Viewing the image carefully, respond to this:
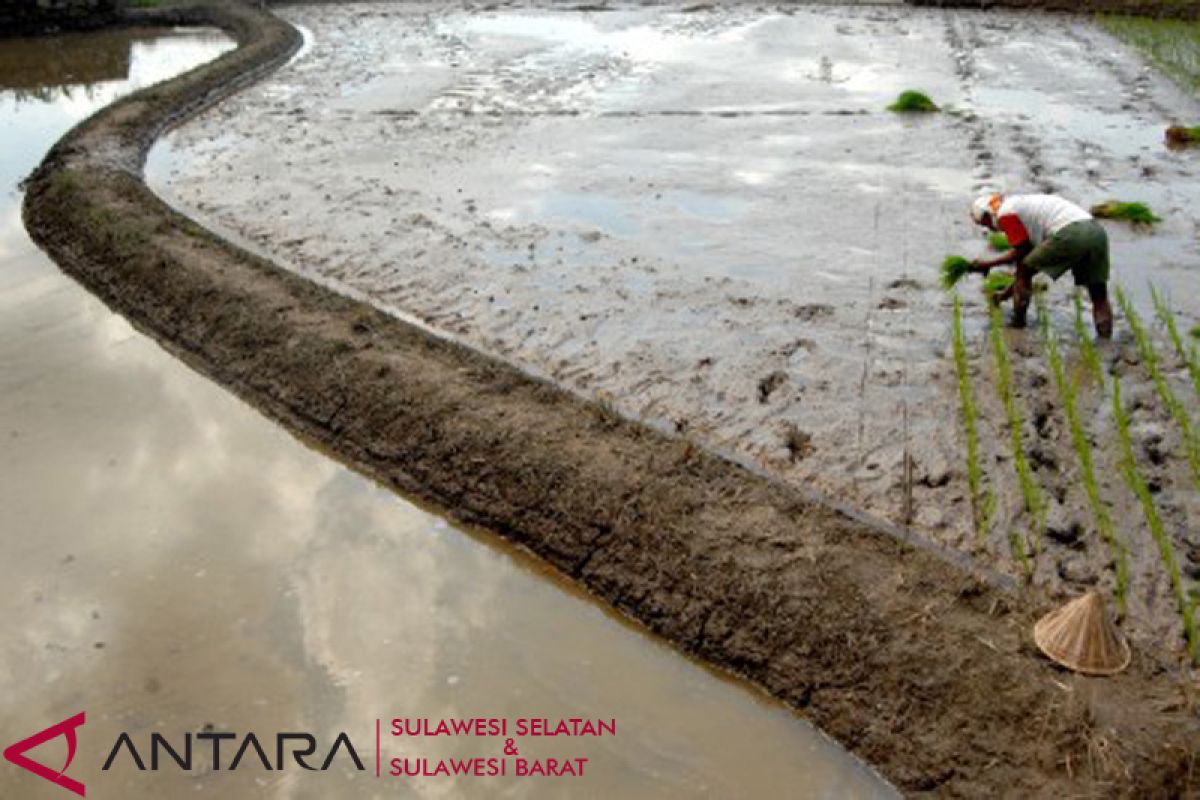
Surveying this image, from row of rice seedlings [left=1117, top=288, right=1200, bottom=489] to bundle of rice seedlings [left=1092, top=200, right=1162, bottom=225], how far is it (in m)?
1.53

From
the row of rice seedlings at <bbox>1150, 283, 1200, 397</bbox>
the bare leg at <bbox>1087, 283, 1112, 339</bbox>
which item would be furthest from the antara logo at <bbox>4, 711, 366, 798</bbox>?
the bare leg at <bbox>1087, 283, 1112, 339</bbox>

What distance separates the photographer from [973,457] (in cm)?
447

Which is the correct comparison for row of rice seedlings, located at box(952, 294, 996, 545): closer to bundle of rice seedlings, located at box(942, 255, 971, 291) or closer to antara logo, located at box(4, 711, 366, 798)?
bundle of rice seedlings, located at box(942, 255, 971, 291)

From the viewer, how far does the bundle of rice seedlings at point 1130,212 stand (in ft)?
24.7

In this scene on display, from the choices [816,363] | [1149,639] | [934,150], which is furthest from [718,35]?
[1149,639]

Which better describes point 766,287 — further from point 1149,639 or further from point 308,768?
point 308,768

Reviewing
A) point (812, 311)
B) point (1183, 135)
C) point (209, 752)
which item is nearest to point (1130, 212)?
point (1183, 135)

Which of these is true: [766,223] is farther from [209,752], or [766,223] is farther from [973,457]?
[209,752]

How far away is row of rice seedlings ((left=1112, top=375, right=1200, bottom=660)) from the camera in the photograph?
371cm

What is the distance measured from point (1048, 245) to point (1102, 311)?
0.53m

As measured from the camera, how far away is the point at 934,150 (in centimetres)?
934

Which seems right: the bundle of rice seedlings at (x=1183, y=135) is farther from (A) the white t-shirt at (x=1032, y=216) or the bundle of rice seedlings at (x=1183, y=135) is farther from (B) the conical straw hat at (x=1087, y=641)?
(B) the conical straw hat at (x=1087, y=641)

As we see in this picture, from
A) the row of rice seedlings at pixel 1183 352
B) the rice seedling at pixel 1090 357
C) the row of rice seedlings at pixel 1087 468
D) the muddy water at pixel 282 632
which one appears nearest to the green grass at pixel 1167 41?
the row of rice seedlings at pixel 1183 352

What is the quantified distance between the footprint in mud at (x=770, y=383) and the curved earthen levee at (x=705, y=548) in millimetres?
739
